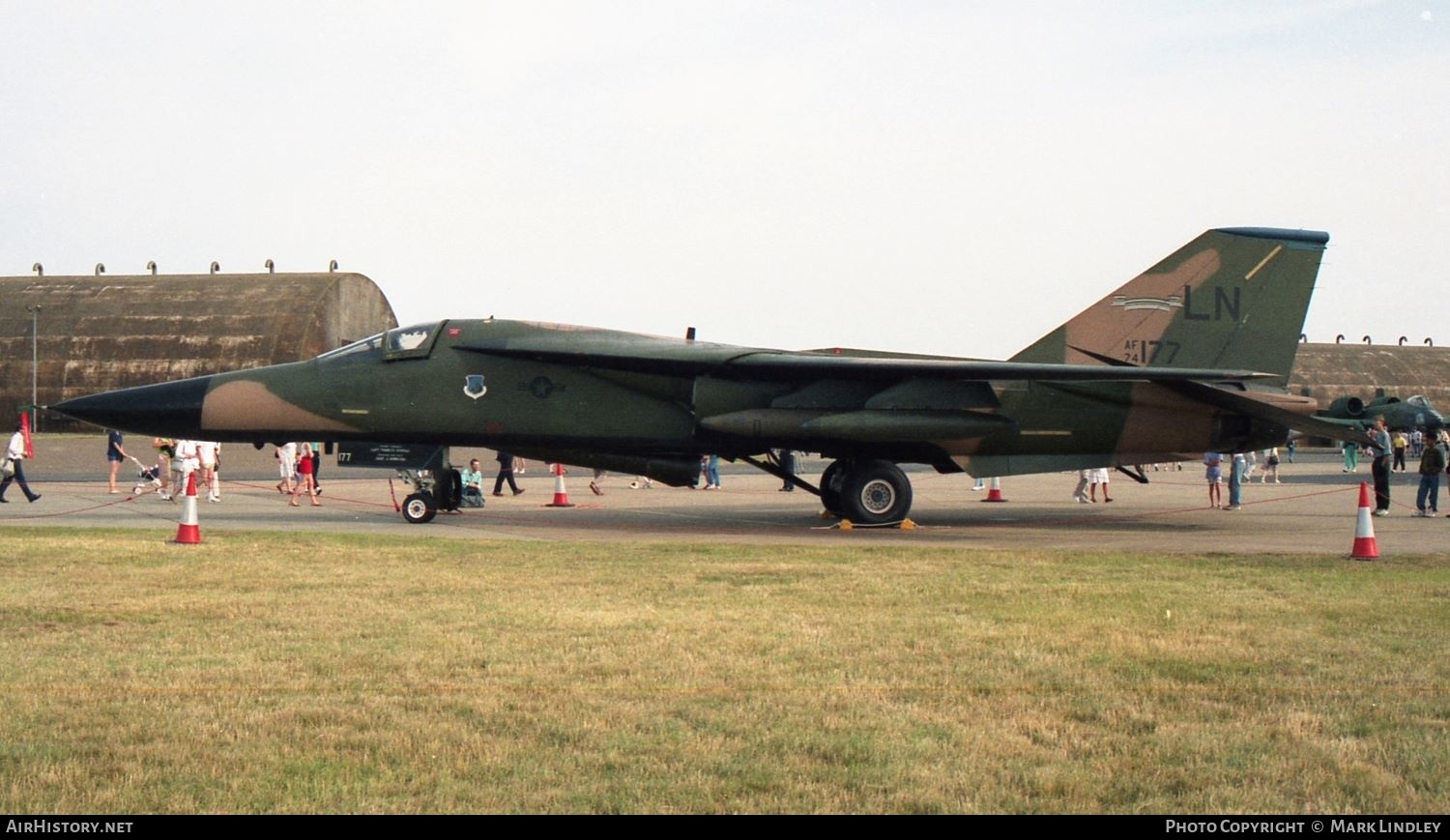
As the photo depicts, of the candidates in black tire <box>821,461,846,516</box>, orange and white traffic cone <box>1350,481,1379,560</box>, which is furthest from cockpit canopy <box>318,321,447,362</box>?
orange and white traffic cone <box>1350,481,1379,560</box>

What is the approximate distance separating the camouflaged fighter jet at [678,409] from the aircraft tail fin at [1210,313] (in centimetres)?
98

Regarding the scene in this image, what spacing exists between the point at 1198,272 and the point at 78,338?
1815 inches

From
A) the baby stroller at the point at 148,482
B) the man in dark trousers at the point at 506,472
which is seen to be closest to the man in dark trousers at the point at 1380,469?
the man in dark trousers at the point at 506,472

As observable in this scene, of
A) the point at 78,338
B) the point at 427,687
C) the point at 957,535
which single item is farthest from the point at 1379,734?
the point at 78,338

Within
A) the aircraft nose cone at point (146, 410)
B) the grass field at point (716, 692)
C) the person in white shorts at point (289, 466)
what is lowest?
the grass field at point (716, 692)

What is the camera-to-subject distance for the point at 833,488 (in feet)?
64.1

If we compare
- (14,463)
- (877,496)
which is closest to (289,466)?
(14,463)

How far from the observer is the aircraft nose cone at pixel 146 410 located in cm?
1766

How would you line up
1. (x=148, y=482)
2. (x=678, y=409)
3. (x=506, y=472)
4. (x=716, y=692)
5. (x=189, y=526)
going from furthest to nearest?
1. (x=148, y=482)
2. (x=506, y=472)
3. (x=678, y=409)
4. (x=189, y=526)
5. (x=716, y=692)

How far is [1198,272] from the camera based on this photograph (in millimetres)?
19266

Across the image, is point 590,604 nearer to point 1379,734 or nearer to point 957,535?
point 1379,734

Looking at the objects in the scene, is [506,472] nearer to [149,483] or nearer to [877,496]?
[149,483]

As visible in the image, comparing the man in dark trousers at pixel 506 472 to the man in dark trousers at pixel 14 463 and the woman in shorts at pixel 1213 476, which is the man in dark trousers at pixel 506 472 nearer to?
the man in dark trousers at pixel 14 463

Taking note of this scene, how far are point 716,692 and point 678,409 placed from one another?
38.4 feet
